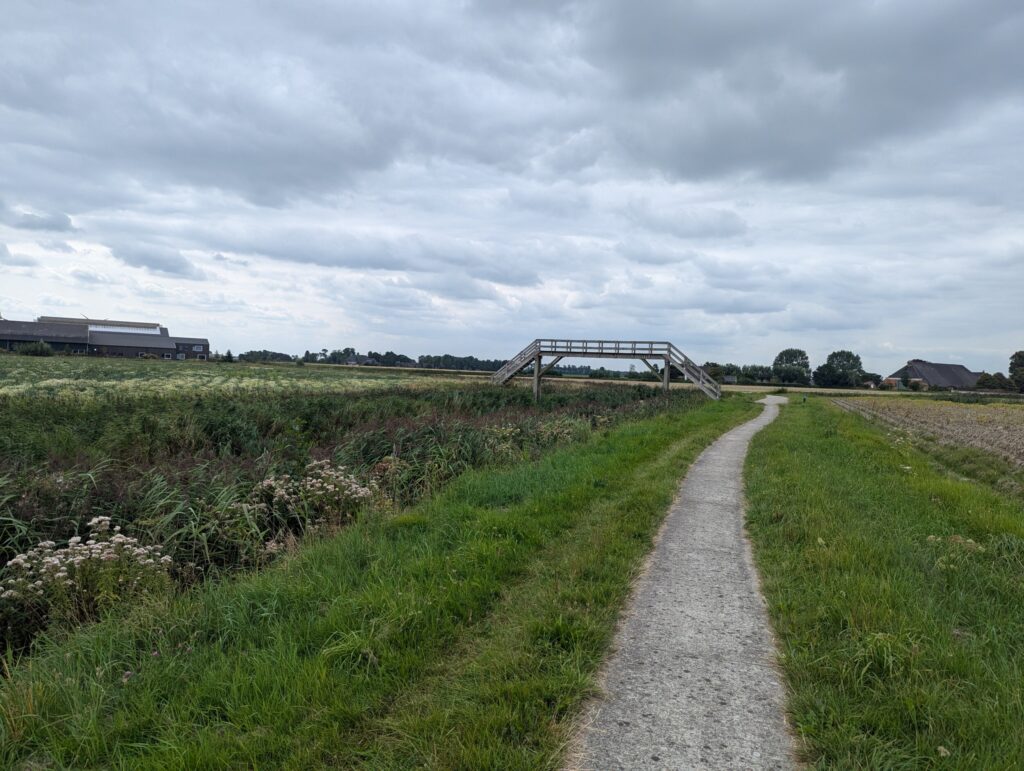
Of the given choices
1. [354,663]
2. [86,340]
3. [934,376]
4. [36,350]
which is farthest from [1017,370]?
[86,340]

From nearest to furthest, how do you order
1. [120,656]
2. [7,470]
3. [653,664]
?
[653,664]
[120,656]
[7,470]

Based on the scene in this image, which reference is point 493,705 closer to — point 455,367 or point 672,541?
point 672,541

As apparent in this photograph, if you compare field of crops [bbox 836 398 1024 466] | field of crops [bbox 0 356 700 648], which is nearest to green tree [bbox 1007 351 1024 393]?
field of crops [bbox 836 398 1024 466]

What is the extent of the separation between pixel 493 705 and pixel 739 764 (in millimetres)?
1344

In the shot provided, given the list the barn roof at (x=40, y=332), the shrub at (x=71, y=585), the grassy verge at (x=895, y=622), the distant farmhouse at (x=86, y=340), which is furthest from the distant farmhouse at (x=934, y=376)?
the barn roof at (x=40, y=332)

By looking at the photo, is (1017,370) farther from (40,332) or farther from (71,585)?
(40,332)

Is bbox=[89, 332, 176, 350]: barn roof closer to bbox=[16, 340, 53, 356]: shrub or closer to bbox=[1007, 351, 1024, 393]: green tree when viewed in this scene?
bbox=[16, 340, 53, 356]: shrub

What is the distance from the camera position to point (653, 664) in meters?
3.77

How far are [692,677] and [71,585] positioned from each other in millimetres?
5576

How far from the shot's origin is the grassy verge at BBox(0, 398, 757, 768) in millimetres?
3037

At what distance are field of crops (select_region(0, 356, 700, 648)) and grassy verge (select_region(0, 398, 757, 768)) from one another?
100 cm

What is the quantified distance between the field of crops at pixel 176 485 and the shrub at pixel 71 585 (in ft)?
0.05

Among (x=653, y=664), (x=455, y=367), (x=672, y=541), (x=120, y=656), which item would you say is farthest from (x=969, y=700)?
(x=455, y=367)

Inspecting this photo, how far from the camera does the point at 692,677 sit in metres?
3.62
